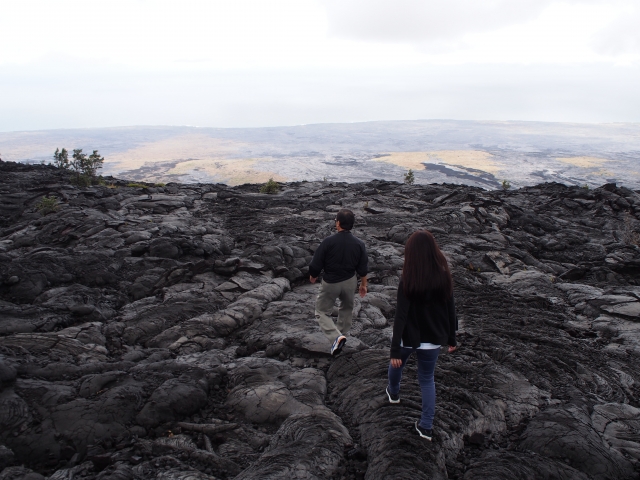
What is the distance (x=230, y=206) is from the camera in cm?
3019

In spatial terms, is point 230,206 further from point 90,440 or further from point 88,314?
point 90,440

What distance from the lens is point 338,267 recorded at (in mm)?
8266

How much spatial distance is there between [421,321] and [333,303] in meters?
3.16

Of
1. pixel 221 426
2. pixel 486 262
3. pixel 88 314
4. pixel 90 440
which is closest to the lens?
pixel 90 440

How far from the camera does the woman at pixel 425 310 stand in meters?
5.66

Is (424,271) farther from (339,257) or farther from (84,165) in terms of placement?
(84,165)

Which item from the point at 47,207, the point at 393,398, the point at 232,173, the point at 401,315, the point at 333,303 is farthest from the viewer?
the point at 232,173

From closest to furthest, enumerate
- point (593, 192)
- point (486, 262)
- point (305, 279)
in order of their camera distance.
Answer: point (305, 279) < point (486, 262) < point (593, 192)

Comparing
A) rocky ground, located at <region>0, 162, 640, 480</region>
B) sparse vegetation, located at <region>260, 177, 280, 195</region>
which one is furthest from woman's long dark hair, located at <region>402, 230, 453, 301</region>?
sparse vegetation, located at <region>260, 177, 280, 195</region>

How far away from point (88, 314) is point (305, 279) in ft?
24.0

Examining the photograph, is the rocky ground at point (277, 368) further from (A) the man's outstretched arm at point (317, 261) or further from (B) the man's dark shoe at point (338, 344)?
(A) the man's outstretched arm at point (317, 261)

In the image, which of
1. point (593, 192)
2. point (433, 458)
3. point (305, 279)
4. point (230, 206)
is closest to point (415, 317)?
point (433, 458)

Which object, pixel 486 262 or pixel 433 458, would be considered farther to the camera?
pixel 486 262

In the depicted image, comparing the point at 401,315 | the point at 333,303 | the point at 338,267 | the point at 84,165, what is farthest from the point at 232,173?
the point at 401,315
